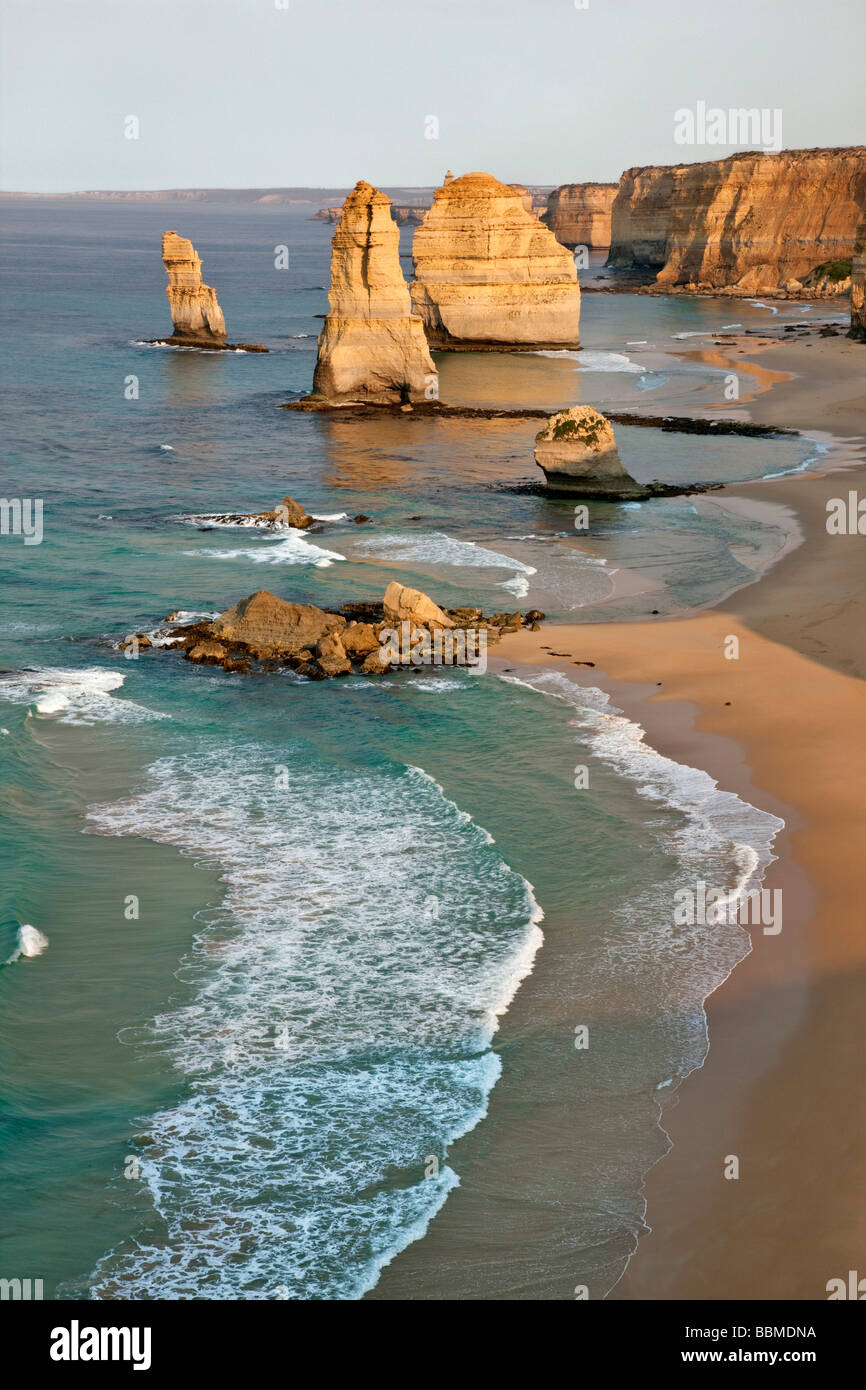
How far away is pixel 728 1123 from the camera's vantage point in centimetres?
1123

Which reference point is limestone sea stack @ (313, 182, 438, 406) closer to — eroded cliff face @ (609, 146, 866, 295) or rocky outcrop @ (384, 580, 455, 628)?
rocky outcrop @ (384, 580, 455, 628)

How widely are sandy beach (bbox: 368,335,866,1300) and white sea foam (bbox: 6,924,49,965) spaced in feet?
17.8

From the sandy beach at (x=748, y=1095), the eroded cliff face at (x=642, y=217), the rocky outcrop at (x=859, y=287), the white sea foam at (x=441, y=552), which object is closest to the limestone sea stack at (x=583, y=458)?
the white sea foam at (x=441, y=552)

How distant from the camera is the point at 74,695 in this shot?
74.5 ft

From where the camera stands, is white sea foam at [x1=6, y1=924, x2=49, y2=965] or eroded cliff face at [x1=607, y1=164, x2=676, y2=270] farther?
eroded cliff face at [x1=607, y1=164, x2=676, y2=270]

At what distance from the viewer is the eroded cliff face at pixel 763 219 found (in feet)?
406

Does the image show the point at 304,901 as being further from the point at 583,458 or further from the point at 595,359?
the point at 595,359

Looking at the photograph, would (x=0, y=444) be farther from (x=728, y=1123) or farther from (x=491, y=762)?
(x=728, y=1123)

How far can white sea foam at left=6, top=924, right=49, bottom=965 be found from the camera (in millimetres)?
14180

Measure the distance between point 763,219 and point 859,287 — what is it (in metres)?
51.7


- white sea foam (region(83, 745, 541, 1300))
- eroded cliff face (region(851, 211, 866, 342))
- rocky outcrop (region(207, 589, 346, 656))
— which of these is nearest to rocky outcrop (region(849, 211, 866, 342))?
eroded cliff face (region(851, 211, 866, 342))

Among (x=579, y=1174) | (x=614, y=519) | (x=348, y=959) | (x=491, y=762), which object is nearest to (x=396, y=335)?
(x=614, y=519)

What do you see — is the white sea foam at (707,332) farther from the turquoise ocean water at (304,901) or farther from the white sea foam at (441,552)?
the white sea foam at (441,552)
